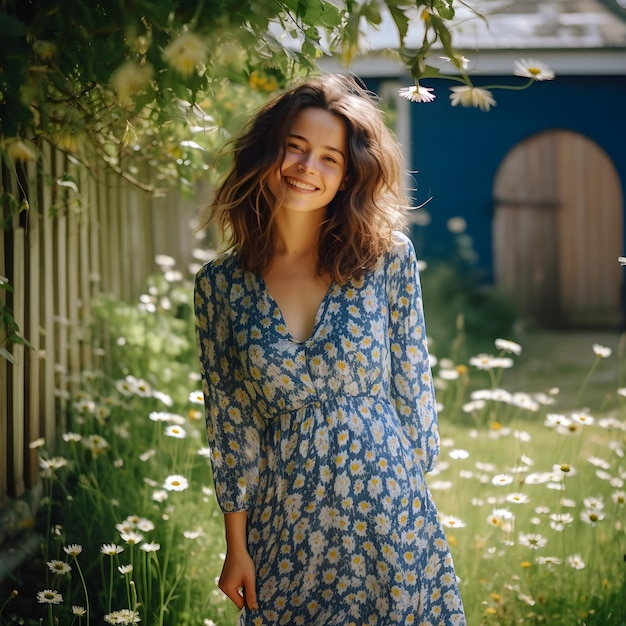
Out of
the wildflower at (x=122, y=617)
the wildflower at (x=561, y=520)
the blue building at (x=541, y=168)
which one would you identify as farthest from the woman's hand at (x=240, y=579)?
the blue building at (x=541, y=168)

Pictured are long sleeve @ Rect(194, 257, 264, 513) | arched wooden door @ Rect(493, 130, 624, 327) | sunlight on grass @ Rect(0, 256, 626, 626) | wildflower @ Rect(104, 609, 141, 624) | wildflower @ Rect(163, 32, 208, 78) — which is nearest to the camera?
wildflower @ Rect(163, 32, 208, 78)

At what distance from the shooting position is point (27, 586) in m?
3.15

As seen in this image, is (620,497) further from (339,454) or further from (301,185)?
(301,185)

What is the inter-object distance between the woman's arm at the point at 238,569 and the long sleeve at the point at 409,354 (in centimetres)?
48

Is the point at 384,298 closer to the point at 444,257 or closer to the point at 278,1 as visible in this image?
the point at 278,1

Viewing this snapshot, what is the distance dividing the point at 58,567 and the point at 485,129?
25.4 ft

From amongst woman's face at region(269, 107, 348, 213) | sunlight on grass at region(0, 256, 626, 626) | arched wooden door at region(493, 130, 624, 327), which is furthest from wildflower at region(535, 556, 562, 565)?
arched wooden door at region(493, 130, 624, 327)

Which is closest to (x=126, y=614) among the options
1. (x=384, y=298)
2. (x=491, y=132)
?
(x=384, y=298)

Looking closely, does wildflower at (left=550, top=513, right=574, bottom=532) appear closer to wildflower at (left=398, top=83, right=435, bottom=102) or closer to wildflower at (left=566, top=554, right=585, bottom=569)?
wildflower at (left=566, top=554, right=585, bottom=569)

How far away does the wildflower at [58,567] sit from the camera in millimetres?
2595

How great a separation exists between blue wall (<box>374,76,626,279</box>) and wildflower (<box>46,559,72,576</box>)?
721cm

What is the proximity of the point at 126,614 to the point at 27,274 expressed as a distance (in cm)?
157

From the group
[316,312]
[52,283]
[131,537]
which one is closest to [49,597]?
[131,537]

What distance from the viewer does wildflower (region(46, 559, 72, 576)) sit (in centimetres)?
259
